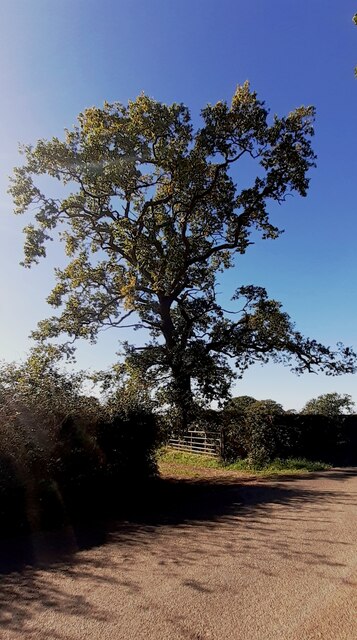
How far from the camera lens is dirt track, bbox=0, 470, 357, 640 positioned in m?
3.92

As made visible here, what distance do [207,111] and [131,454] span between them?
14.9 metres

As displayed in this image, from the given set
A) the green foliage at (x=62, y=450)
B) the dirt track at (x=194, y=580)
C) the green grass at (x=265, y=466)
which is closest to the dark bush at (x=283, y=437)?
the green grass at (x=265, y=466)

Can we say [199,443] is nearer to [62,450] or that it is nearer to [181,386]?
[181,386]

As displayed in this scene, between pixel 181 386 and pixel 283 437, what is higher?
pixel 181 386

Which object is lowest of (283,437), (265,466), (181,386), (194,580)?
(194,580)

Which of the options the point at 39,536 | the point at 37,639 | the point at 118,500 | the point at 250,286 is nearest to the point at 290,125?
A: the point at 250,286

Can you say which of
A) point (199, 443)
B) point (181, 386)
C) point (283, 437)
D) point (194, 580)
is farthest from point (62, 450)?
point (199, 443)

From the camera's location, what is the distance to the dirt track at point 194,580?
3.92 m

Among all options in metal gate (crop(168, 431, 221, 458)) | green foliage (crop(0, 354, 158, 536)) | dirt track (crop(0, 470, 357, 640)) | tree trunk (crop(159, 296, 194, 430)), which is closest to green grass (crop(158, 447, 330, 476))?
metal gate (crop(168, 431, 221, 458))

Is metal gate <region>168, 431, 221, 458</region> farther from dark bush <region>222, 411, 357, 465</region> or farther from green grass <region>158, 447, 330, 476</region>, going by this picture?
dark bush <region>222, 411, 357, 465</region>

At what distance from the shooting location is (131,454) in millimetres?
11398

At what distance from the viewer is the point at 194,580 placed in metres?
5.01

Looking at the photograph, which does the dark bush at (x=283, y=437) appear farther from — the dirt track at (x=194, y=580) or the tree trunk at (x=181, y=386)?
the dirt track at (x=194, y=580)

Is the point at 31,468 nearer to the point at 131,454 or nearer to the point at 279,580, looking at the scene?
the point at 131,454
